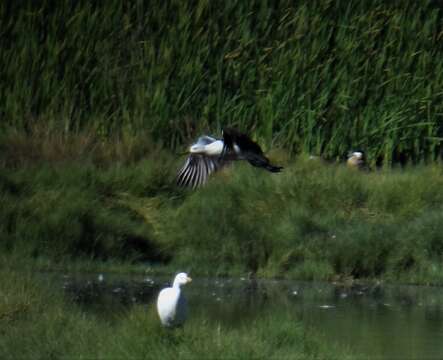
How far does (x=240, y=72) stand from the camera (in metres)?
18.9

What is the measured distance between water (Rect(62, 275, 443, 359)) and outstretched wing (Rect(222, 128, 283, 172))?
1.07 metres

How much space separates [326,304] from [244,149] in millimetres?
1497

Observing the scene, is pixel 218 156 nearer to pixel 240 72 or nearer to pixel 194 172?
pixel 194 172

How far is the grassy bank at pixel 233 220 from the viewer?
599 inches

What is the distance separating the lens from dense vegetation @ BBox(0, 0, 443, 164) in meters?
18.6

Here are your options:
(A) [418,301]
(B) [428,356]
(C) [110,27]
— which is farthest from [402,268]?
(C) [110,27]

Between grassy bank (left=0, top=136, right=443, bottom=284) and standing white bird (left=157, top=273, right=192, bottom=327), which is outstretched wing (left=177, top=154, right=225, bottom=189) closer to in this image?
grassy bank (left=0, top=136, right=443, bottom=284)

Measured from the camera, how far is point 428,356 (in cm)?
1106

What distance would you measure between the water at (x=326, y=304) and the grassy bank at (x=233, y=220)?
1.31ft

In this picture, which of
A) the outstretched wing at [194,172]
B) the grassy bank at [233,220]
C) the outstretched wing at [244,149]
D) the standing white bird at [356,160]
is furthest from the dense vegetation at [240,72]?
the outstretched wing at [244,149]

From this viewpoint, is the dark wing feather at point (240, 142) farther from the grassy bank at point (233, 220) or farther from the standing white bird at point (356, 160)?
the standing white bird at point (356, 160)

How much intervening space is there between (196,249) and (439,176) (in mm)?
2533

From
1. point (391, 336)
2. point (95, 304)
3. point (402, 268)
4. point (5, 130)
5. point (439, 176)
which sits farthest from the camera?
point (5, 130)

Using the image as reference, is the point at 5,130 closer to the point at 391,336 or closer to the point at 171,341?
the point at 391,336
